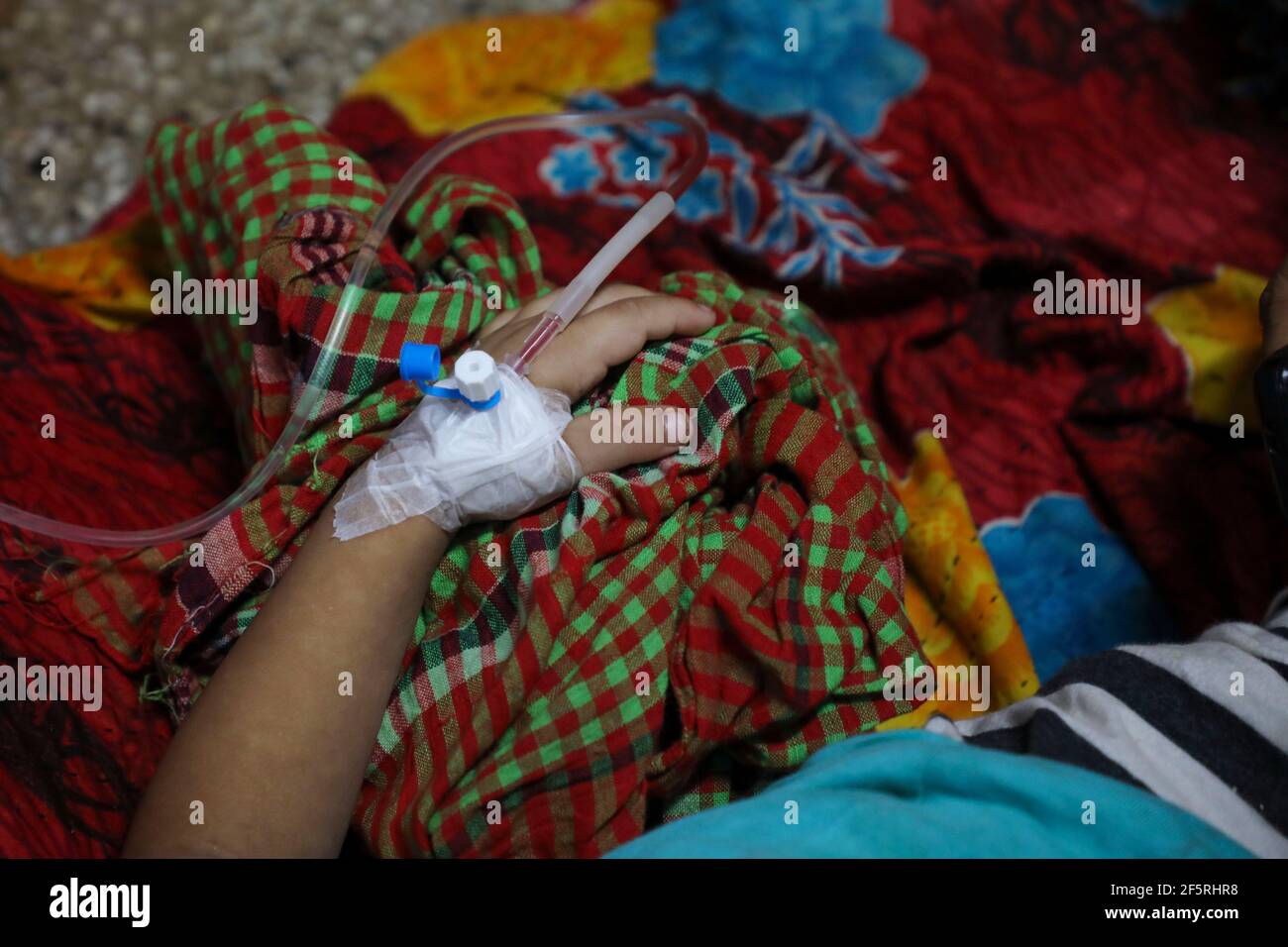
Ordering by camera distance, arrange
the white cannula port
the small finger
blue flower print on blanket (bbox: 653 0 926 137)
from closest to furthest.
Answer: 1. the white cannula port
2. the small finger
3. blue flower print on blanket (bbox: 653 0 926 137)

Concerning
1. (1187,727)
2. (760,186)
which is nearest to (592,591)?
(1187,727)

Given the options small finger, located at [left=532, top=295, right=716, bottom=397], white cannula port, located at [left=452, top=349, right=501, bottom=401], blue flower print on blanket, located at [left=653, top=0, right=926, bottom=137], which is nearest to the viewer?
white cannula port, located at [left=452, top=349, right=501, bottom=401]

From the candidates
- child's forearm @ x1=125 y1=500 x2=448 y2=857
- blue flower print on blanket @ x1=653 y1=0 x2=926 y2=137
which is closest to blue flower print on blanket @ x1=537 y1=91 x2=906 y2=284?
blue flower print on blanket @ x1=653 y1=0 x2=926 y2=137

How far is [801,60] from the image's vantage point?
4.44 feet

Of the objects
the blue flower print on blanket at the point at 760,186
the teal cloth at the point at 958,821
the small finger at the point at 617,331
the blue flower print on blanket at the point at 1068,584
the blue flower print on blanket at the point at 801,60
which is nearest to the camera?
the teal cloth at the point at 958,821

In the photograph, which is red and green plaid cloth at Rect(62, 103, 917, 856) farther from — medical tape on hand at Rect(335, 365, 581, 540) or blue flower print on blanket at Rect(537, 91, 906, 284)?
blue flower print on blanket at Rect(537, 91, 906, 284)

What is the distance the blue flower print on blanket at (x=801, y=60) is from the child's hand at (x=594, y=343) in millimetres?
551

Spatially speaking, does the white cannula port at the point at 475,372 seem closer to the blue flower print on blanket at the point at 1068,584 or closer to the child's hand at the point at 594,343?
the child's hand at the point at 594,343

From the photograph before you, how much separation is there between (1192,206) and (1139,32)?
0.97 feet

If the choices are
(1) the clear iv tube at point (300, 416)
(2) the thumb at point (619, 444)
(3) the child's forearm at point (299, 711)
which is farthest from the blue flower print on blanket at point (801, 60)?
(3) the child's forearm at point (299, 711)

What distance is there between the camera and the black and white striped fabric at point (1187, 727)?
66 cm

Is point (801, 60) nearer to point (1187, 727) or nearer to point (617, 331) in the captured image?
point (617, 331)

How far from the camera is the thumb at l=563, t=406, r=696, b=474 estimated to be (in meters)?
0.81

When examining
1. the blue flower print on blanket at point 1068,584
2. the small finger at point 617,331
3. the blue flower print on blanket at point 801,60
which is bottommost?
the blue flower print on blanket at point 1068,584
